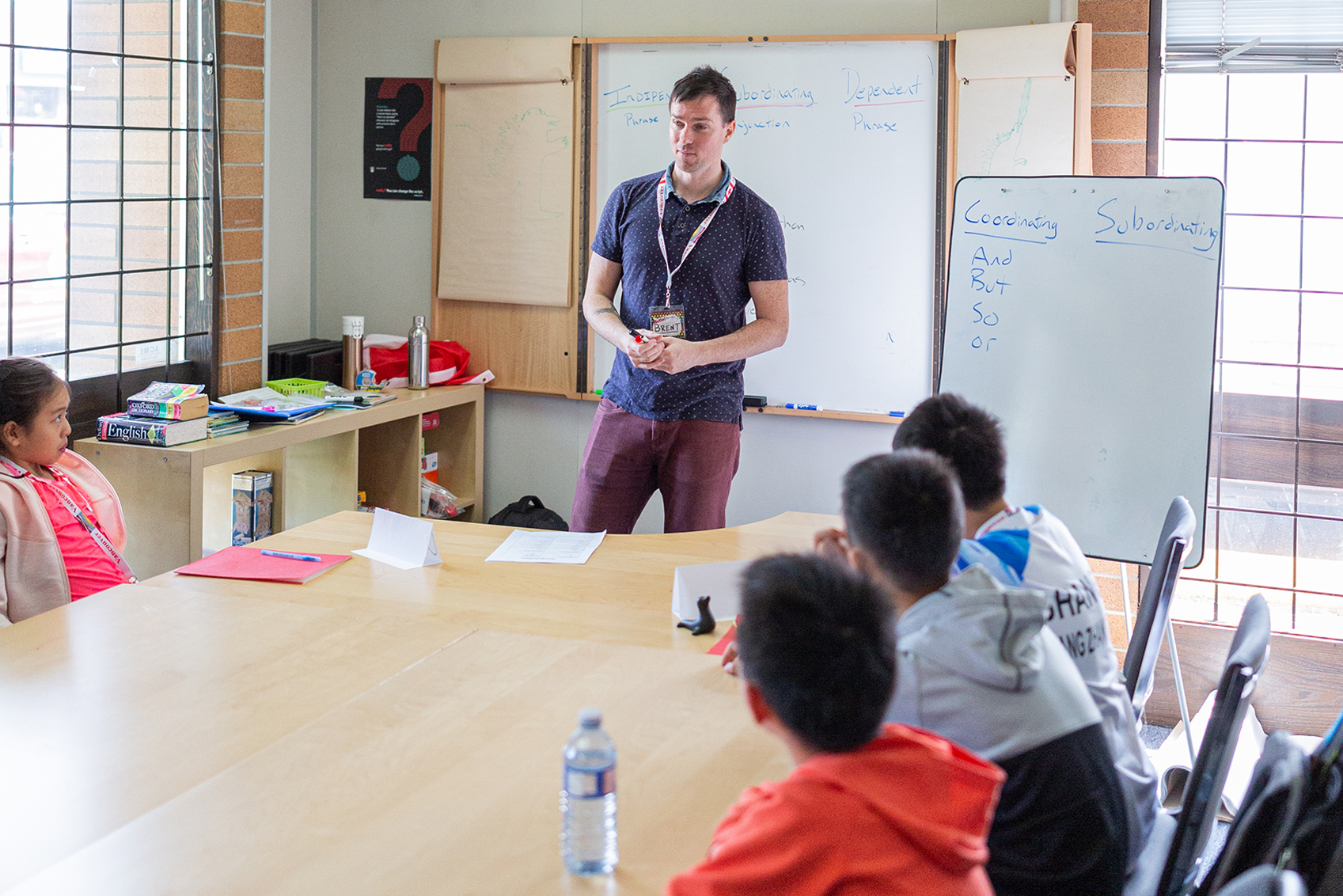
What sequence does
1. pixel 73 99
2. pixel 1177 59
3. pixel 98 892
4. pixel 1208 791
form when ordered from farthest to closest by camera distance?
pixel 1177 59 < pixel 73 99 < pixel 1208 791 < pixel 98 892

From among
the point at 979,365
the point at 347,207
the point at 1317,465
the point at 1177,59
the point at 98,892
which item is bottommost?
the point at 98,892

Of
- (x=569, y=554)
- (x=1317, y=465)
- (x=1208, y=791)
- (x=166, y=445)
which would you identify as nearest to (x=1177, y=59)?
(x=1317, y=465)

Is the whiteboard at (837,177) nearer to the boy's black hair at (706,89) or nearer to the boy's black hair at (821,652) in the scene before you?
the boy's black hair at (706,89)

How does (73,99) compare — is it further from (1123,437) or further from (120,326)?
(1123,437)

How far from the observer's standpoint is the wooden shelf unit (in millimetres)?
3229

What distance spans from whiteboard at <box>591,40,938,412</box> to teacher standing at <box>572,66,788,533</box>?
86 centimetres

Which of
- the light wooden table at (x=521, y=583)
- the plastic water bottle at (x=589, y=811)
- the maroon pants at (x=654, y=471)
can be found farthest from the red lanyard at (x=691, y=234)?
the plastic water bottle at (x=589, y=811)

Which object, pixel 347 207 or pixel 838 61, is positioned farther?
pixel 347 207

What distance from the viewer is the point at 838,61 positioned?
152 inches

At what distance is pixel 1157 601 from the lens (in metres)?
2.04

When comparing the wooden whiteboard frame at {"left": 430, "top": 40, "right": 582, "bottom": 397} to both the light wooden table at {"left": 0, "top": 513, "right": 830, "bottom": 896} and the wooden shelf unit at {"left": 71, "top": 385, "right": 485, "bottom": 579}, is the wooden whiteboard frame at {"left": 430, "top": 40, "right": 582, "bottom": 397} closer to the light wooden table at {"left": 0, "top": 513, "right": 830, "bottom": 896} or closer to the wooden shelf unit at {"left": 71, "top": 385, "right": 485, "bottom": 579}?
the wooden shelf unit at {"left": 71, "top": 385, "right": 485, "bottom": 579}

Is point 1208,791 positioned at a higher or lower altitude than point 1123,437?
lower

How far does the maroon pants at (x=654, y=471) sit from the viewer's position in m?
3.09

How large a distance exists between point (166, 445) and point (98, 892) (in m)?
2.22
